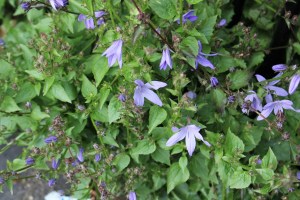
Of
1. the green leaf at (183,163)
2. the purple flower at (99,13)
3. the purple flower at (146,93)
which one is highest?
the purple flower at (99,13)

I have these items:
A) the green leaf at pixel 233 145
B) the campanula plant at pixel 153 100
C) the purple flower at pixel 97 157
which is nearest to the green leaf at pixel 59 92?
the campanula plant at pixel 153 100

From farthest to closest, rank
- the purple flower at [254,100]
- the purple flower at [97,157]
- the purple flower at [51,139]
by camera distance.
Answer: the purple flower at [97,157], the purple flower at [51,139], the purple flower at [254,100]

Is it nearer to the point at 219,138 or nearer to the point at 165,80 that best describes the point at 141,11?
the point at 165,80

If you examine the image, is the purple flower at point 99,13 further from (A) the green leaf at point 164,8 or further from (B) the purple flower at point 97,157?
(B) the purple flower at point 97,157

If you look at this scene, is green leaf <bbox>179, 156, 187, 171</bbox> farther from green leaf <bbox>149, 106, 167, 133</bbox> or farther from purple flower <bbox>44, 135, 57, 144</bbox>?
purple flower <bbox>44, 135, 57, 144</bbox>

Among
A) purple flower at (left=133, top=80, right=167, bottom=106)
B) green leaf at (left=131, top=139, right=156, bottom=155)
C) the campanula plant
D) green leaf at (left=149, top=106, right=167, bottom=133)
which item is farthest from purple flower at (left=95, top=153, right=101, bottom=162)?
purple flower at (left=133, top=80, right=167, bottom=106)

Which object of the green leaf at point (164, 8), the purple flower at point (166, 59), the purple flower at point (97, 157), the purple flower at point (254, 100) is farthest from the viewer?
the purple flower at point (97, 157)

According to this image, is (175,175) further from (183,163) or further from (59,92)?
(59,92)
